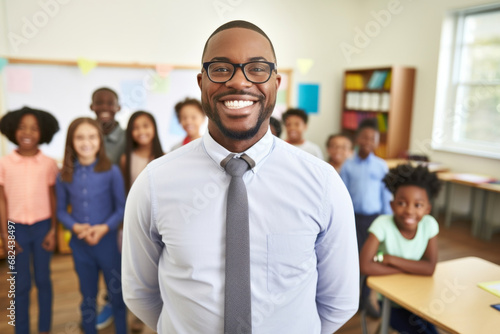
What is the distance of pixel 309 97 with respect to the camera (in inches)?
250

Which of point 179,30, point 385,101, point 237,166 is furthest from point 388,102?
point 237,166

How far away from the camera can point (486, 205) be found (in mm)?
4730

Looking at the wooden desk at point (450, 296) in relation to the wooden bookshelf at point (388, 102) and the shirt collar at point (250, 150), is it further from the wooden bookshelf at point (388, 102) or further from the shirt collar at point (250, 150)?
the wooden bookshelf at point (388, 102)

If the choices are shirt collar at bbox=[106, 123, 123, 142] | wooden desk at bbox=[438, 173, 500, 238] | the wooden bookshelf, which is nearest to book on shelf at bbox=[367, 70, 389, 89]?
the wooden bookshelf

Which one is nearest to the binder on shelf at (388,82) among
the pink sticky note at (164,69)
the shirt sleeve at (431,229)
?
the pink sticky note at (164,69)

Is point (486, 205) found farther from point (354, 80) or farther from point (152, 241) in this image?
point (152, 241)

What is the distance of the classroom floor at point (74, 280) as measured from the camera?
2639 mm

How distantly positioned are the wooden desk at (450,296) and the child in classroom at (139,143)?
1.60 m

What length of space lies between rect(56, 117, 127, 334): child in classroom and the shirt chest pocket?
1.47m

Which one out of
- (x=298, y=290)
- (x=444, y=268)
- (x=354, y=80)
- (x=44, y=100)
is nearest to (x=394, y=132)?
(x=354, y=80)

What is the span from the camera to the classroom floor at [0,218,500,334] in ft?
8.66

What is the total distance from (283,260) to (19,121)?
200cm

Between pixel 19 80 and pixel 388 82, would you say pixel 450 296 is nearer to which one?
pixel 388 82

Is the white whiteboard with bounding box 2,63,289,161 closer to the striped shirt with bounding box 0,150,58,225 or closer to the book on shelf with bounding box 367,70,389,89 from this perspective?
the striped shirt with bounding box 0,150,58,225
